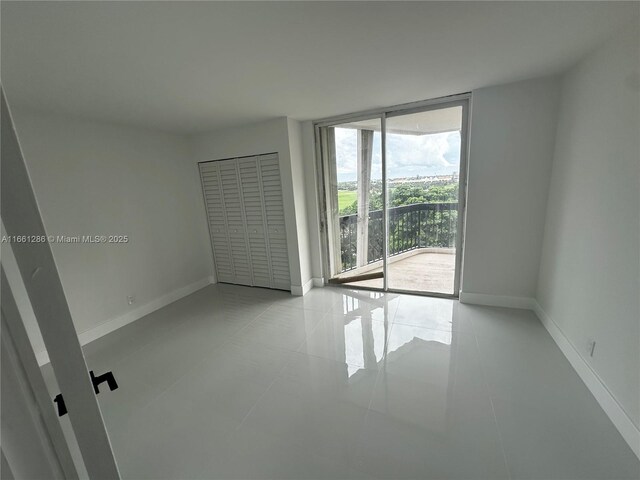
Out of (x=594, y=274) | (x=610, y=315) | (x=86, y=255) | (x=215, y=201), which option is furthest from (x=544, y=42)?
(x=86, y=255)

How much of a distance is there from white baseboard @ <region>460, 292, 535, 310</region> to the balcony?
10.6 inches

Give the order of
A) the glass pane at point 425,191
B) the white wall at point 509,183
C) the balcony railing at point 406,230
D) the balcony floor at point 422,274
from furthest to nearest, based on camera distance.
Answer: the balcony floor at point 422,274 < the balcony railing at point 406,230 < the glass pane at point 425,191 < the white wall at point 509,183

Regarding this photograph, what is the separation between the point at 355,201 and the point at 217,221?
80.9 inches

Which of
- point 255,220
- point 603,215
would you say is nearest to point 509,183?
point 603,215

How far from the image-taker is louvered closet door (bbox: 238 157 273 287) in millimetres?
3412

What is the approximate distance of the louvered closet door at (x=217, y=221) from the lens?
3.66 meters

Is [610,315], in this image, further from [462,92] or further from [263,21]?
[263,21]

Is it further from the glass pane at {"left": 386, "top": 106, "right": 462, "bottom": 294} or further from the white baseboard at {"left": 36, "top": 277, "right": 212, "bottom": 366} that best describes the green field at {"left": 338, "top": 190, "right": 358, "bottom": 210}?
Answer: the white baseboard at {"left": 36, "top": 277, "right": 212, "bottom": 366}

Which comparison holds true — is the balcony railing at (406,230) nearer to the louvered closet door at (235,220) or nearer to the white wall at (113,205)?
the louvered closet door at (235,220)

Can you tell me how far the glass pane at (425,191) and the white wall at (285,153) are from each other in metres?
1.12

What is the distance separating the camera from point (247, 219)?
3637 millimetres

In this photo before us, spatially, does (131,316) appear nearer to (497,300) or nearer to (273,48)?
(273,48)

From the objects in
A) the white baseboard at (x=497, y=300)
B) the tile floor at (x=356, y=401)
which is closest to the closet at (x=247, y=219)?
the tile floor at (x=356, y=401)

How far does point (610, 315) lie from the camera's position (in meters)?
1.56
